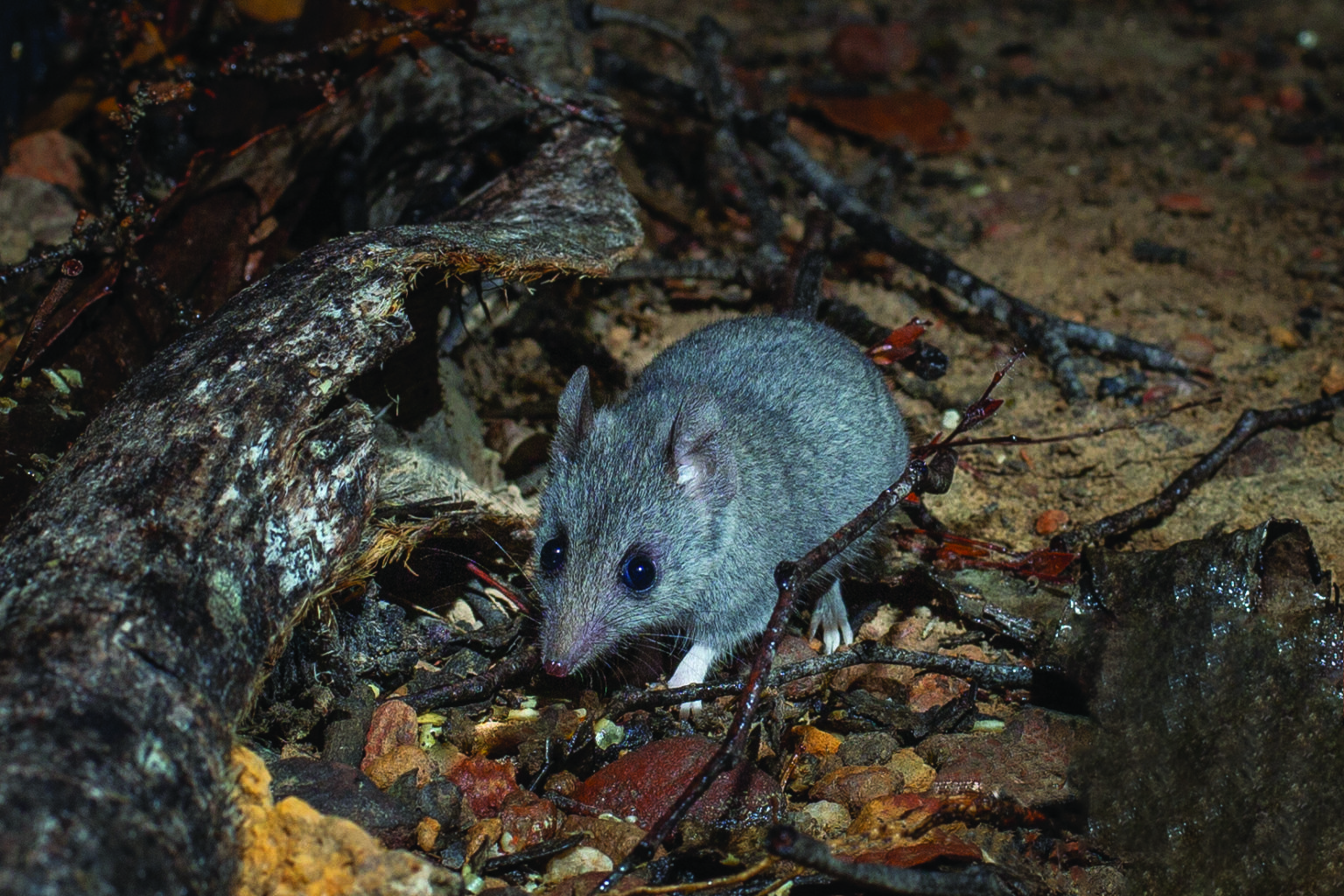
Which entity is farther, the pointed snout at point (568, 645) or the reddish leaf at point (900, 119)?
the reddish leaf at point (900, 119)

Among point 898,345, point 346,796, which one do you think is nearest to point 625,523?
point 346,796

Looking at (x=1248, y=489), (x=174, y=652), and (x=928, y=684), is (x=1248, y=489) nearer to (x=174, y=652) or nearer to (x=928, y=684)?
(x=928, y=684)

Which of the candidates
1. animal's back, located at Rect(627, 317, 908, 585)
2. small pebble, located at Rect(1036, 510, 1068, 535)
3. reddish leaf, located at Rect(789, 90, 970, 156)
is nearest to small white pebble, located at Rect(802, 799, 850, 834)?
animal's back, located at Rect(627, 317, 908, 585)

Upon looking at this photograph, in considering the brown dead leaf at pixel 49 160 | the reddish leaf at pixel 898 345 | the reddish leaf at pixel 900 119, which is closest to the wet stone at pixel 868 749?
the reddish leaf at pixel 898 345

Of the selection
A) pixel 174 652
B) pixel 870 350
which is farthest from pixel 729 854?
pixel 870 350

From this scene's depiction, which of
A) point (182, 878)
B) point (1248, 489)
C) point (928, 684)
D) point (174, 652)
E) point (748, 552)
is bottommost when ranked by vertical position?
point (1248, 489)

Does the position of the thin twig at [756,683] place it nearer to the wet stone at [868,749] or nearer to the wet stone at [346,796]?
the wet stone at [868,749]
